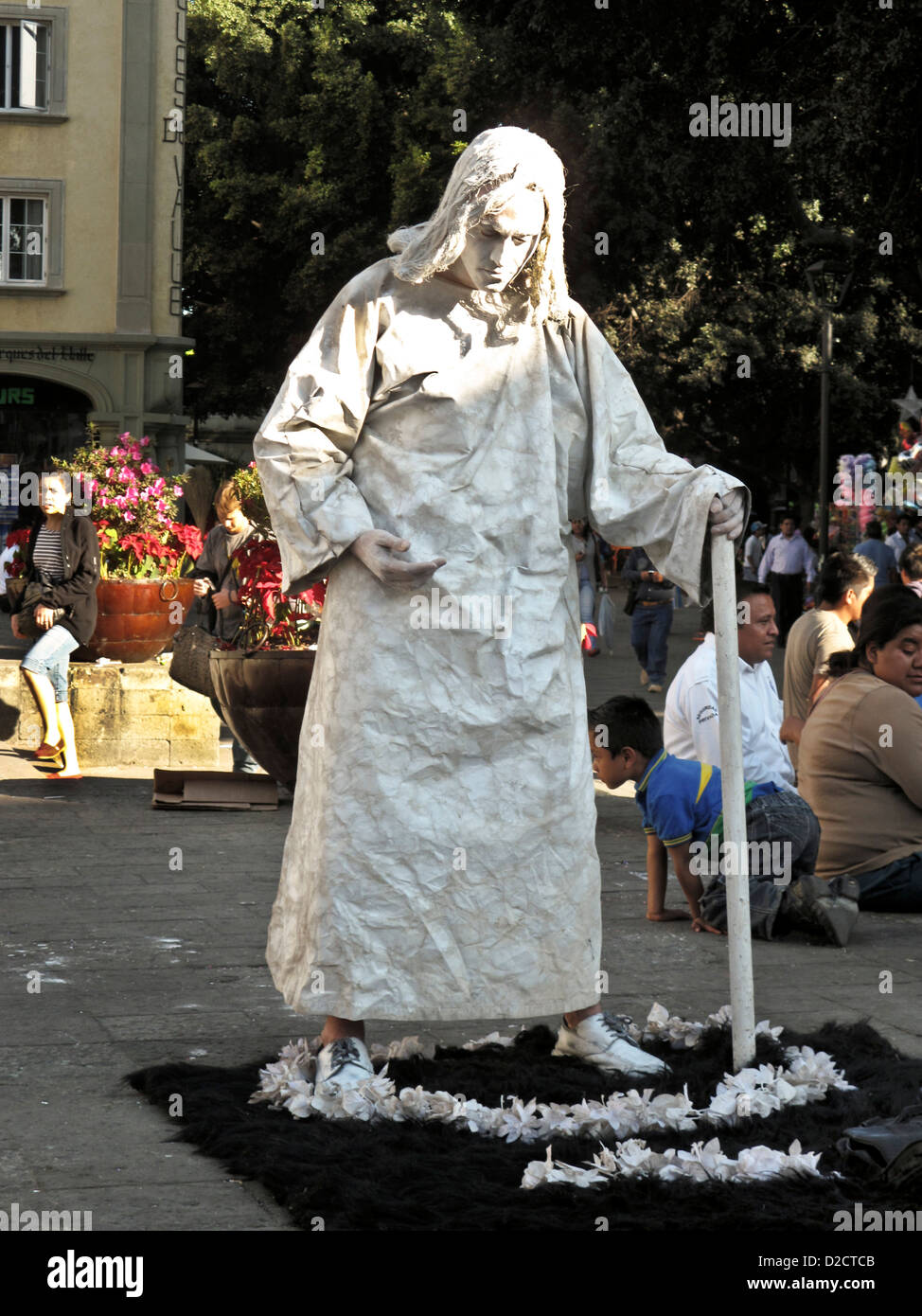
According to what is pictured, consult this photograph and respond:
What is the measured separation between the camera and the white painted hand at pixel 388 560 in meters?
4.05

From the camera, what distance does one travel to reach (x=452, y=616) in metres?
4.16

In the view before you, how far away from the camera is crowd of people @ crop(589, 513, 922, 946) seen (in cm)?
619

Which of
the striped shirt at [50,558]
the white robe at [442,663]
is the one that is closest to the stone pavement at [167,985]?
the white robe at [442,663]

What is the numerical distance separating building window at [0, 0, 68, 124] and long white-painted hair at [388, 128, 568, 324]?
27.1 meters

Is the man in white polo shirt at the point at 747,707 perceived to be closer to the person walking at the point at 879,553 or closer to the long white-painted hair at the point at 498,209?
the long white-painted hair at the point at 498,209

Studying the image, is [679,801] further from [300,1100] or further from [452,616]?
[300,1100]

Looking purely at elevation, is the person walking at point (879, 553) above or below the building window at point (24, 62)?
below

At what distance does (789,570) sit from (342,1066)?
19.7 m

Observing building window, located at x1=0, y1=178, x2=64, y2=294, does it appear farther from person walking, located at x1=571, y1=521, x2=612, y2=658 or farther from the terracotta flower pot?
the terracotta flower pot

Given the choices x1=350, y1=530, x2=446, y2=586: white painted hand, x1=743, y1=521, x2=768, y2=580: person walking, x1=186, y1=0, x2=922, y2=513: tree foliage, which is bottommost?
x1=350, y1=530, x2=446, y2=586: white painted hand

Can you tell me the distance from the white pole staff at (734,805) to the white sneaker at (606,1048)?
0.22 m

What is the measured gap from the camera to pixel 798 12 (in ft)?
47.9

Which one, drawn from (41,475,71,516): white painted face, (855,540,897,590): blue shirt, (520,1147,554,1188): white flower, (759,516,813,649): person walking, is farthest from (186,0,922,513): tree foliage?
(520,1147,554,1188): white flower

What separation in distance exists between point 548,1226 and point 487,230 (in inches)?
86.7
